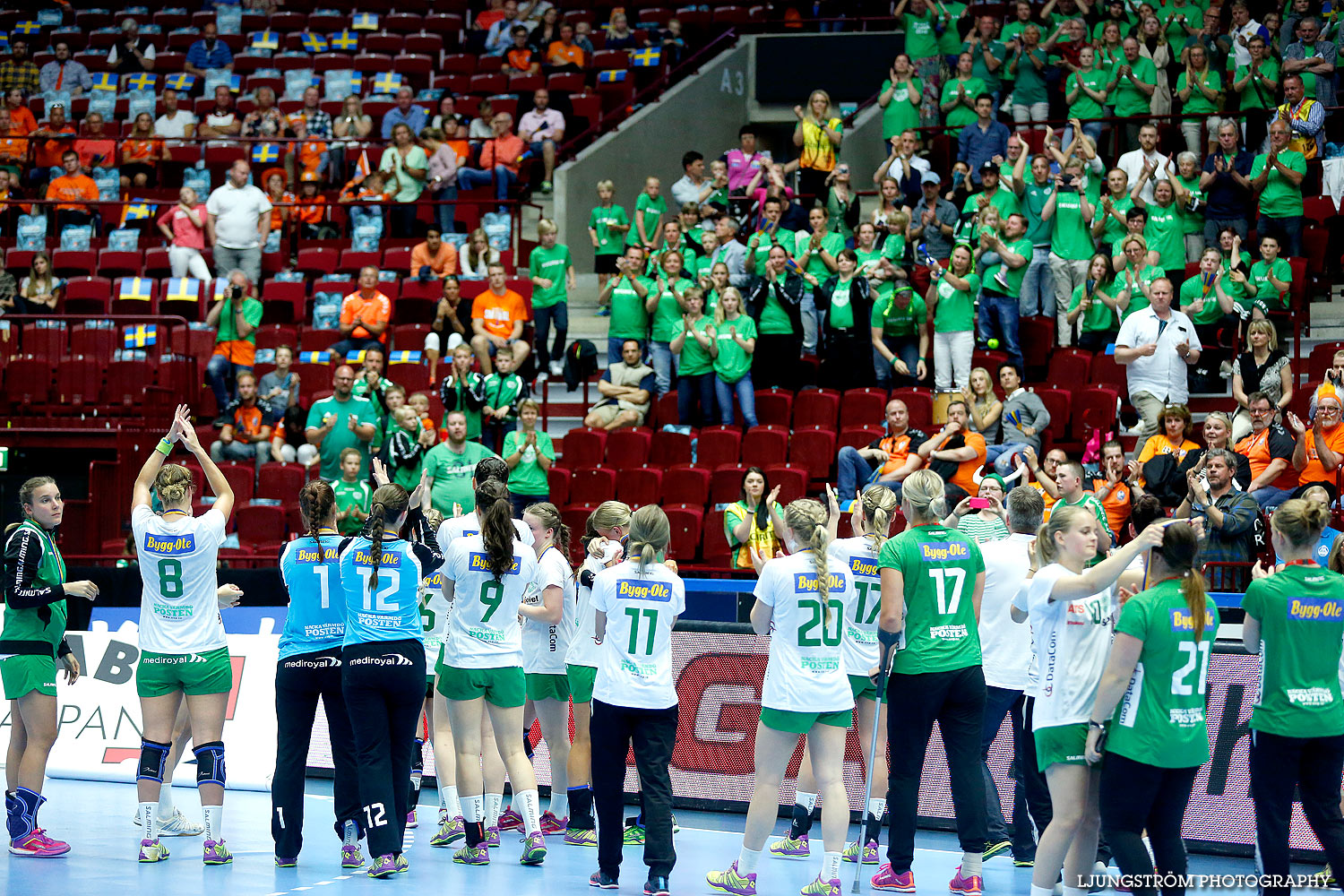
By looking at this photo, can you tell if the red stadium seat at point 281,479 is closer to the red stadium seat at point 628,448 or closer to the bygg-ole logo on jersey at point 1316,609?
the red stadium seat at point 628,448

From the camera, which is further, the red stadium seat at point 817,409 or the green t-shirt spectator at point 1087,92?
the green t-shirt spectator at point 1087,92

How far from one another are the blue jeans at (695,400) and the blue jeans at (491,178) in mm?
5084

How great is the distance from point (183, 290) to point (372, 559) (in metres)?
10.8

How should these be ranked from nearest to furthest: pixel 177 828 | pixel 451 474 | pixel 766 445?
pixel 177 828, pixel 451 474, pixel 766 445

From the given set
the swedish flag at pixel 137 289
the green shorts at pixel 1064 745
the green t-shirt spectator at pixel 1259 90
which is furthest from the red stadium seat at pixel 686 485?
the swedish flag at pixel 137 289

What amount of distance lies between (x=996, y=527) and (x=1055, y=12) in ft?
38.5

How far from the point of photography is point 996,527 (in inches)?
311

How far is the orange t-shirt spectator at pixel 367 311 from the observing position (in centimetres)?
1545

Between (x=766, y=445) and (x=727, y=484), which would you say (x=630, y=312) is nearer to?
(x=766, y=445)

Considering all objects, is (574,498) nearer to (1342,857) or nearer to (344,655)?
(344,655)

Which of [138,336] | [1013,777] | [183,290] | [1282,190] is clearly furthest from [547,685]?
[183,290]

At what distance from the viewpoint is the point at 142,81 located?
21688 mm

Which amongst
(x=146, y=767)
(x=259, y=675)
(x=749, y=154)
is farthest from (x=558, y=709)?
(x=749, y=154)

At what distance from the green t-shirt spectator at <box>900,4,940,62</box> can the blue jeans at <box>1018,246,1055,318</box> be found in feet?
14.7
